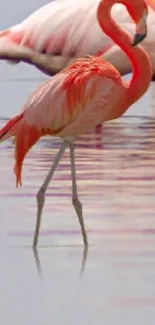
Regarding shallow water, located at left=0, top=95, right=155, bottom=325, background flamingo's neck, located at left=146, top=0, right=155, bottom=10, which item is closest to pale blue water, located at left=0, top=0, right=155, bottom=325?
shallow water, located at left=0, top=95, right=155, bottom=325

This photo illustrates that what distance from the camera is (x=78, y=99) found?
24.8 feet

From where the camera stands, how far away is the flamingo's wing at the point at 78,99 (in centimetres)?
756

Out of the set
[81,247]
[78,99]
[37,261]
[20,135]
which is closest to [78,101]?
[78,99]

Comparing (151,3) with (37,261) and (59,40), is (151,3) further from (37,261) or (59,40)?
(37,261)

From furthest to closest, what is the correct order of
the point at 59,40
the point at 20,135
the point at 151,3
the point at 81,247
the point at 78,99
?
the point at 59,40 < the point at 151,3 < the point at 20,135 < the point at 78,99 < the point at 81,247

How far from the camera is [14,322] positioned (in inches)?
224

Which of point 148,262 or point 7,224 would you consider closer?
point 148,262

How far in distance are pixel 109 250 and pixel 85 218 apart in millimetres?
1084

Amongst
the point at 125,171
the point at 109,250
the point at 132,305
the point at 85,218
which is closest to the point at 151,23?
the point at 125,171

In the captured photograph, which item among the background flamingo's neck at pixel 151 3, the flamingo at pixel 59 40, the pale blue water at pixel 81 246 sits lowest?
the flamingo at pixel 59 40

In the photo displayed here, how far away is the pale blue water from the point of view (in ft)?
19.6

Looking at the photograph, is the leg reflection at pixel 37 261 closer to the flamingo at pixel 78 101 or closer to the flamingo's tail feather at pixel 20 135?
the flamingo at pixel 78 101

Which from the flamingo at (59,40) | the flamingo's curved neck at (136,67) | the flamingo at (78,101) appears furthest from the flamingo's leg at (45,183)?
the flamingo at (59,40)

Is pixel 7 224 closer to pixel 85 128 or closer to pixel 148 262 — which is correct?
pixel 85 128
